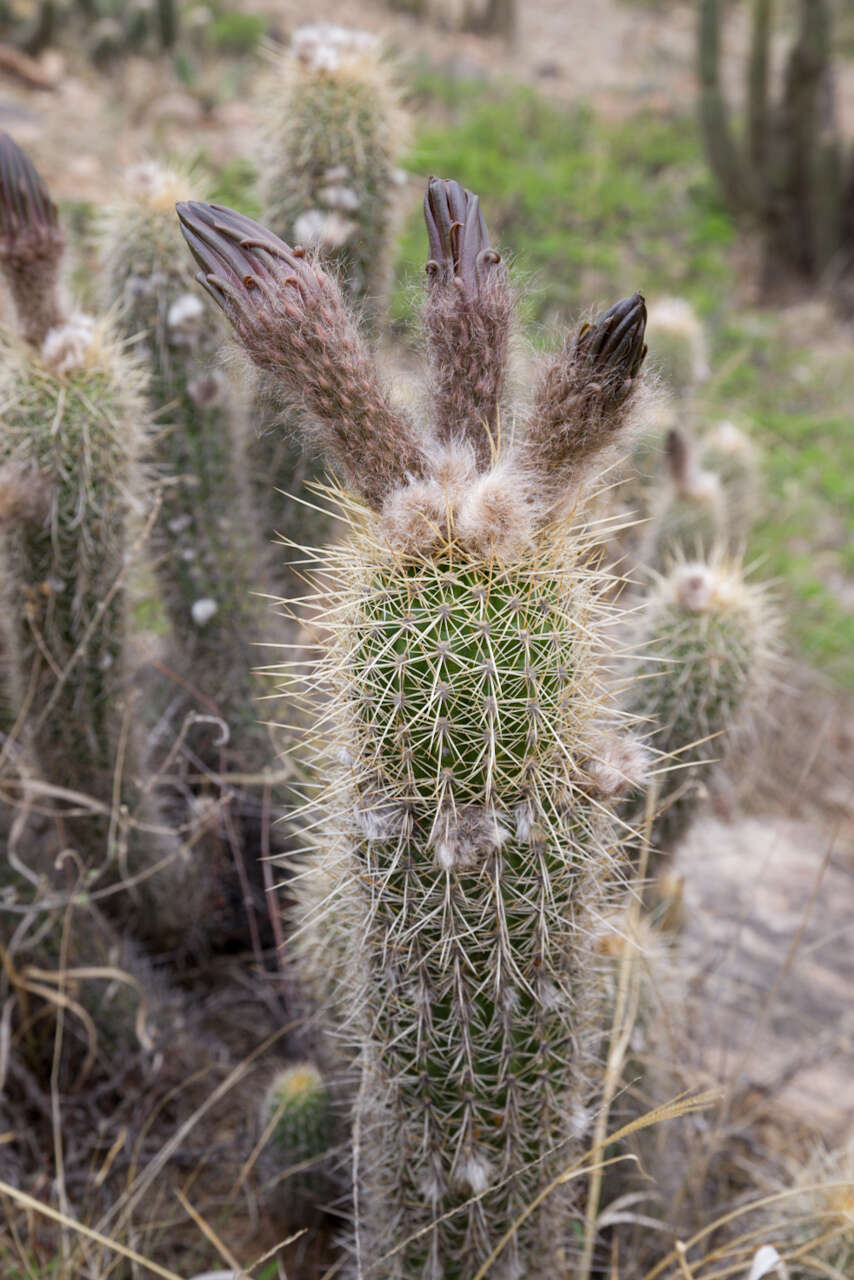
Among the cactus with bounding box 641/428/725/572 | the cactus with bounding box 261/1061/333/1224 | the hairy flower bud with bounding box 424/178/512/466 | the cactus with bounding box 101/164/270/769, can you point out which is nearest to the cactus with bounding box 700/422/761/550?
the cactus with bounding box 641/428/725/572

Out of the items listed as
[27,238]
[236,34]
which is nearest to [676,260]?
[236,34]

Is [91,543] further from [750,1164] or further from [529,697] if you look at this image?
[750,1164]

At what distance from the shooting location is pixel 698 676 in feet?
7.11

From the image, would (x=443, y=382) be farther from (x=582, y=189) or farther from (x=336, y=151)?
(x=582, y=189)

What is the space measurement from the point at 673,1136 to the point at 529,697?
145 cm

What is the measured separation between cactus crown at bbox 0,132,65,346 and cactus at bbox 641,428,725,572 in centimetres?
201

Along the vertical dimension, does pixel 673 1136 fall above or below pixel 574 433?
below

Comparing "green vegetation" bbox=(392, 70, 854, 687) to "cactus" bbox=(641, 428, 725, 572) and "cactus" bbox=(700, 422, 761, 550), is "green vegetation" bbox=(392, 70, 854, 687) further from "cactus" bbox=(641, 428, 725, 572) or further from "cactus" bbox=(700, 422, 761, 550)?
"cactus" bbox=(641, 428, 725, 572)

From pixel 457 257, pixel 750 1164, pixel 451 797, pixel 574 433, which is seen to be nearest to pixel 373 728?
pixel 451 797

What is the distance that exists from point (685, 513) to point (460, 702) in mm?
2388

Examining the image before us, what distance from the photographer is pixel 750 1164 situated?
2.30 meters

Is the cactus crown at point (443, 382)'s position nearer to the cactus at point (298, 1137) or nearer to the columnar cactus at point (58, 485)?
the columnar cactus at point (58, 485)

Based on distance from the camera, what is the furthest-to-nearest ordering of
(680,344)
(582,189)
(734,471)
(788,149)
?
(582,189) → (788,149) → (734,471) → (680,344)

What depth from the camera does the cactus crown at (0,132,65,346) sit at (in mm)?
1978
